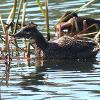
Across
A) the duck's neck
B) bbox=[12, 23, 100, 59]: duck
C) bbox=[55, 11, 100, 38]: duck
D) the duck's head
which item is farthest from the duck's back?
bbox=[55, 11, 100, 38]: duck

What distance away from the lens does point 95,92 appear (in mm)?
10922

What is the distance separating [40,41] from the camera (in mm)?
14469

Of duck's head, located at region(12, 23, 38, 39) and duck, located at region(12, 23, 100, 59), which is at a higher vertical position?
duck's head, located at region(12, 23, 38, 39)

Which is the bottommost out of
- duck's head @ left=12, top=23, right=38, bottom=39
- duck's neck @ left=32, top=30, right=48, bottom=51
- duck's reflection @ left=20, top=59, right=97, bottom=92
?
duck's reflection @ left=20, top=59, right=97, bottom=92

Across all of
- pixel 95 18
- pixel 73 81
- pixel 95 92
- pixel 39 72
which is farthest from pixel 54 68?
pixel 95 18

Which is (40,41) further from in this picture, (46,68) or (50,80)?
(50,80)

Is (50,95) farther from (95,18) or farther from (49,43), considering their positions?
(95,18)

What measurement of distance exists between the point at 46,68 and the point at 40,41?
4.45 feet

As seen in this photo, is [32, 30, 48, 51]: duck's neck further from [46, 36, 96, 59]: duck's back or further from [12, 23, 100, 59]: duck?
[46, 36, 96, 59]: duck's back

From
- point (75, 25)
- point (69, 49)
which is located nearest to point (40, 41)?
point (69, 49)

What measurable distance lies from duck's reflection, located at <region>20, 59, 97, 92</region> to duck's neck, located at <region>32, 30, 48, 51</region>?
17.7 inches

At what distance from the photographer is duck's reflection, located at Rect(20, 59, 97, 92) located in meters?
11.8

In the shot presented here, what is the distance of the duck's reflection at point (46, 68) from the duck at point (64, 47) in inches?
10.1

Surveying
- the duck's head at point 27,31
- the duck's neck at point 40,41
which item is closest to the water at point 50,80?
the duck's neck at point 40,41
